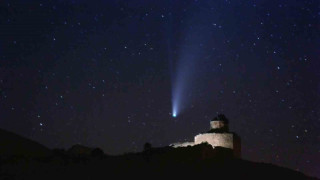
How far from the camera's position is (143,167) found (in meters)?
26.5

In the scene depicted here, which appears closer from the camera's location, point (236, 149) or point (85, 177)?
point (85, 177)

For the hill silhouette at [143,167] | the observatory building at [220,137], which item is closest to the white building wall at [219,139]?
the observatory building at [220,137]

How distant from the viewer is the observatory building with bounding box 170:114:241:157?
49219 mm

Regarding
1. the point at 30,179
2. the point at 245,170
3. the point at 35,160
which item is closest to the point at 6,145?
the point at 35,160

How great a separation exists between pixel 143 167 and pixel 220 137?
79.9 ft

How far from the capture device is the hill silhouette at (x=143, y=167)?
79.7 ft

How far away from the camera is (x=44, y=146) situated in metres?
40.6

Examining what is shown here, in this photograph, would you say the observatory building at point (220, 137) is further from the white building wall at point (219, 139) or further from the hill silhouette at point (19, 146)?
the hill silhouette at point (19, 146)

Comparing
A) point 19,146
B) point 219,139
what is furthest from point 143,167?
point 219,139

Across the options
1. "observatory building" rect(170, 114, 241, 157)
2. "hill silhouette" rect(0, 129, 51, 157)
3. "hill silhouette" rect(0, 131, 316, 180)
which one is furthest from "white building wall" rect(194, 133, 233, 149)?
"hill silhouette" rect(0, 129, 51, 157)

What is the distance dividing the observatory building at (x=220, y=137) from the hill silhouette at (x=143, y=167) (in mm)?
13876

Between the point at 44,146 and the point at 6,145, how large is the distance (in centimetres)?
376

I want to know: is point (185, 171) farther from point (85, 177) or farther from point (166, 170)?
point (85, 177)

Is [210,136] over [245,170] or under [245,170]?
over
